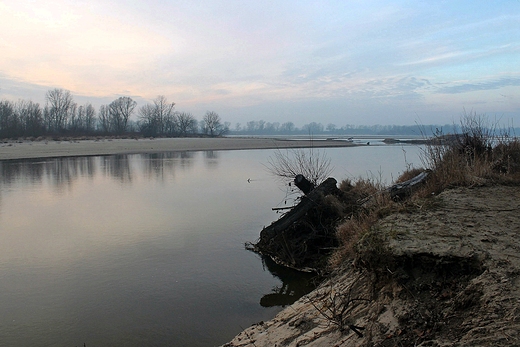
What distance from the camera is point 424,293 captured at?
11.6ft

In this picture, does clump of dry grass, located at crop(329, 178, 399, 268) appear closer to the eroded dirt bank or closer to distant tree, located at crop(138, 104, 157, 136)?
the eroded dirt bank

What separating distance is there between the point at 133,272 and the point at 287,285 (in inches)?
105

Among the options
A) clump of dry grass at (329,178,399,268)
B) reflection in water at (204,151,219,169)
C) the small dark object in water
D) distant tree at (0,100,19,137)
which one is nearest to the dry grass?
clump of dry grass at (329,178,399,268)

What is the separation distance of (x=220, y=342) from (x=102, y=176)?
17.2m

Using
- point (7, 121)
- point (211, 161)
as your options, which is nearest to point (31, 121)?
point (7, 121)

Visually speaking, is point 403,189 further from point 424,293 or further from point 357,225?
point 424,293

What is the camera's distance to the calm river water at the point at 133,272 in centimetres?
521

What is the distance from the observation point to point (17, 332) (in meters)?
5.05

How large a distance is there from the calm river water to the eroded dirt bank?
1.08 m

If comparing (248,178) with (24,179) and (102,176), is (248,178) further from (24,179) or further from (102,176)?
(24,179)

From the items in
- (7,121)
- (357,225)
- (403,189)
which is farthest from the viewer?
(7,121)

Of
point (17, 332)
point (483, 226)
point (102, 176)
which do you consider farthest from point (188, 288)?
point (102, 176)

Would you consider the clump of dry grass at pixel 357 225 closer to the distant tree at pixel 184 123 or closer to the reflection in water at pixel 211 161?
the reflection in water at pixel 211 161

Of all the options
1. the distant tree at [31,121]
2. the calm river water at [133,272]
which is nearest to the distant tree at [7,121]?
the distant tree at [31,121]
